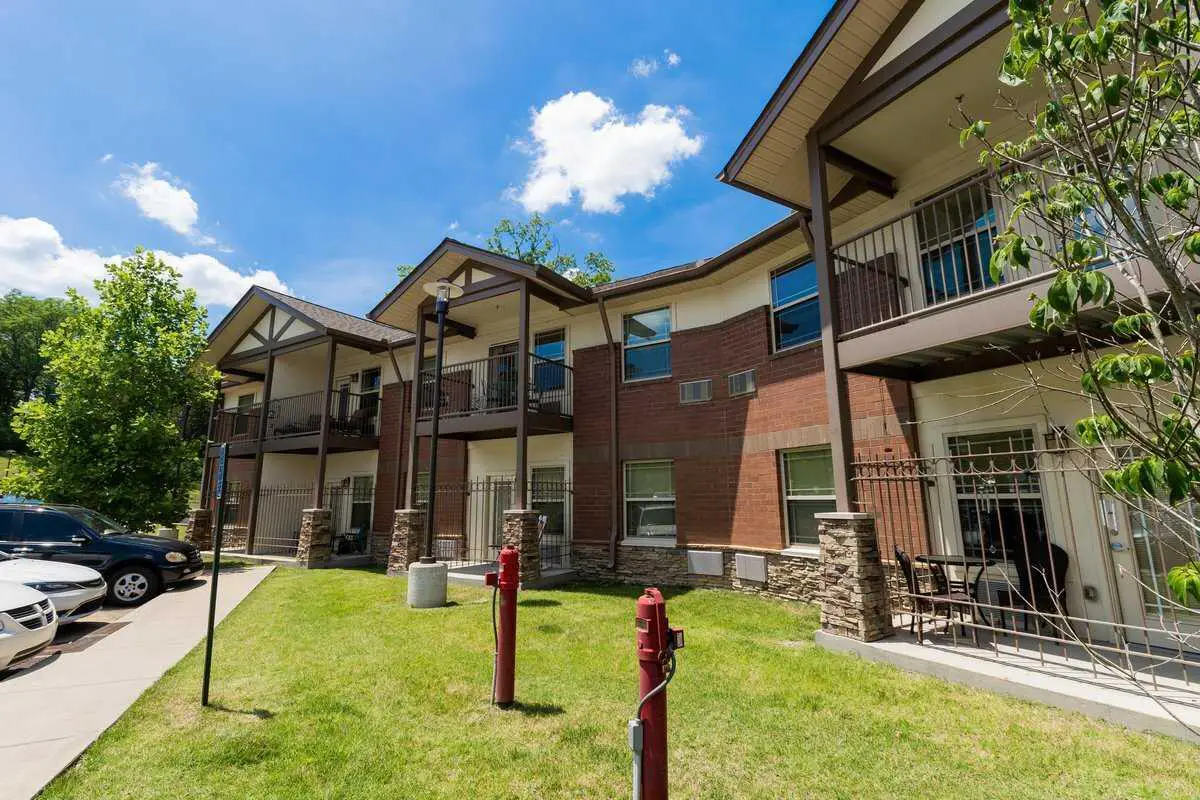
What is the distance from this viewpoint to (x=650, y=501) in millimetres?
11438

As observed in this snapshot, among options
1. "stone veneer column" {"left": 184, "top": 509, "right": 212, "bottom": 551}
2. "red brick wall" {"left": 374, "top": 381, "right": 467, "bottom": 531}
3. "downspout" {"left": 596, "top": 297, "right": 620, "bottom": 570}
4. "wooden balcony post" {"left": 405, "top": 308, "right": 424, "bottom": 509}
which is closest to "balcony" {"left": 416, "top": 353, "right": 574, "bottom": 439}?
"wooden balcony post" {"left": 405, "top": 308, "right": 424, "bottom": 509}

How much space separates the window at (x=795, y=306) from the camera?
373 inches

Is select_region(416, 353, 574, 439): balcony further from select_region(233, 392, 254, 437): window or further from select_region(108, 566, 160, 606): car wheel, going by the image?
select_region(233, 392, 254, 437): window

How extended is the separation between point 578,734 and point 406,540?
897cm

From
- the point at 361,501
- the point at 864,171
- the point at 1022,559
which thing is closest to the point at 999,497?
the point at 1022,559

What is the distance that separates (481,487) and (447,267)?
5425mm

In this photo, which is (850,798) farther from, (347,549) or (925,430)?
(347,549)

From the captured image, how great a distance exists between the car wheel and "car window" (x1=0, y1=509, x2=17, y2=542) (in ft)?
5.64

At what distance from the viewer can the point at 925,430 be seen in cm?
762

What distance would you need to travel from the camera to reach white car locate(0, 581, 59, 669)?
587 cm

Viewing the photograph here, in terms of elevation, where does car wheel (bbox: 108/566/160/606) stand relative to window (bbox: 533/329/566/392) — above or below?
below

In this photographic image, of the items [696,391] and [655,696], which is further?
[696,391]

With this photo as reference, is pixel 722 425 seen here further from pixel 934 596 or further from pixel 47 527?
pixel 47 527

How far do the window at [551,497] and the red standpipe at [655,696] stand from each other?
31.2 feet
